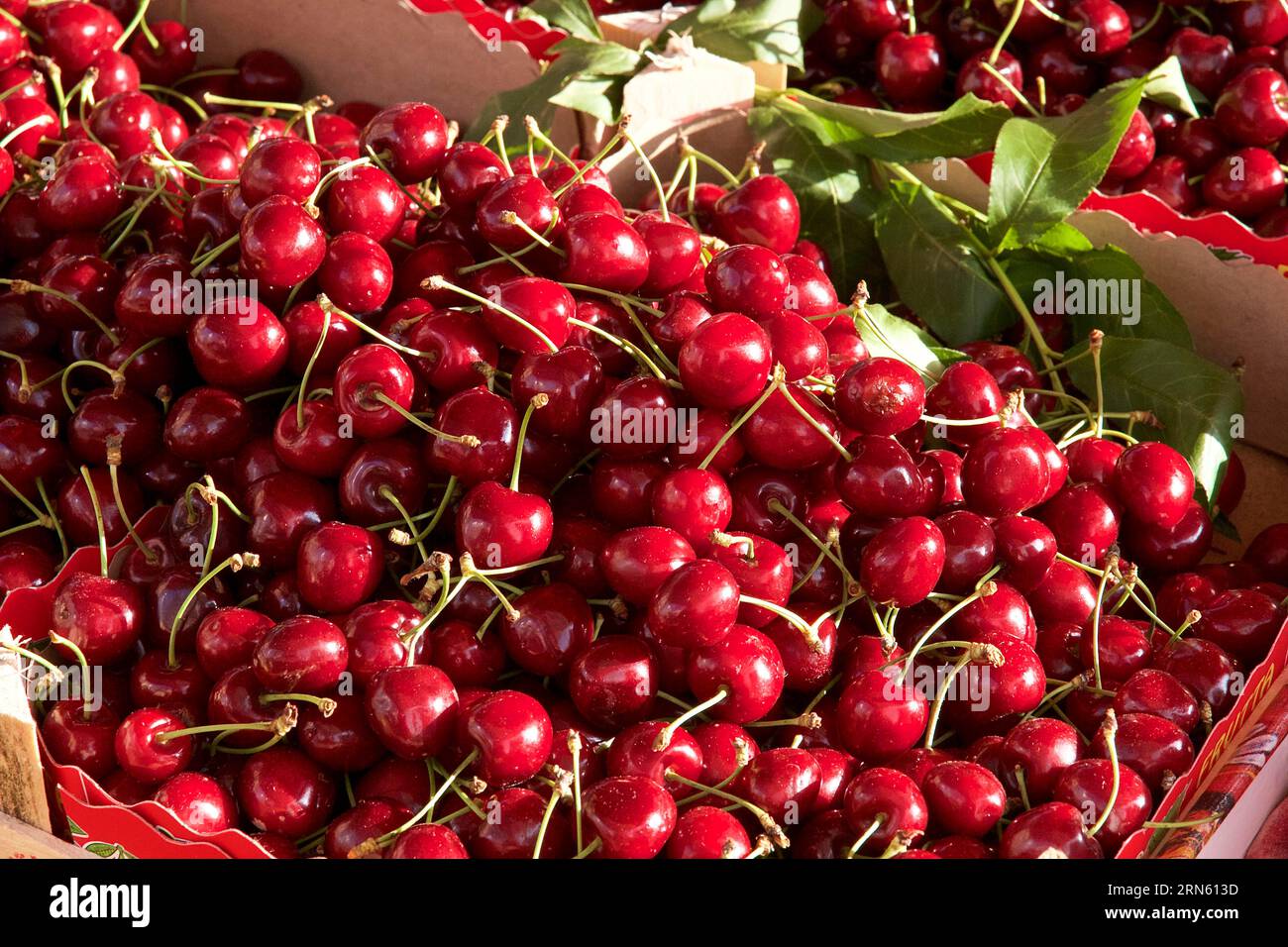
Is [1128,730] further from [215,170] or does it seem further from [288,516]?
[215,170]

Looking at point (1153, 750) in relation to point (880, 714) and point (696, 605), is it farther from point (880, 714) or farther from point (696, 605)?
point (696, 605)

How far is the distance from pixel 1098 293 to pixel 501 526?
99 cm

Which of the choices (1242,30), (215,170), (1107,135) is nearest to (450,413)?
(215,170)

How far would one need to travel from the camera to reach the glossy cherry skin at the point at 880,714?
110cm

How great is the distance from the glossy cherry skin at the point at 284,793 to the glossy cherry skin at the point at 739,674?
33 cm

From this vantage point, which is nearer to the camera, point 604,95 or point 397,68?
point 604,95

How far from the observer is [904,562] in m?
1.12

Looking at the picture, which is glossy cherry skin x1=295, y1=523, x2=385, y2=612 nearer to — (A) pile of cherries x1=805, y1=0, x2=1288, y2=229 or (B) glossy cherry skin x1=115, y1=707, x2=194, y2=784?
(B) glossy cherry skin x1=115, y1=707, x2=194, y2=784

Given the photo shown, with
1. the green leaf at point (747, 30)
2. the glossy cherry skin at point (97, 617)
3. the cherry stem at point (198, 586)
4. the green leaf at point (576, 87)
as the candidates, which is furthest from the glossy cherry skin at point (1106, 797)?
the green leaf at point (747, 30)

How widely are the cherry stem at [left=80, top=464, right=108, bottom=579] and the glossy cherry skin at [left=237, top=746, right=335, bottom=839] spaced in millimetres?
267

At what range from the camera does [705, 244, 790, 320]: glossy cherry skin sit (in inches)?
48.8

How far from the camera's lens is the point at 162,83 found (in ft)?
7.00

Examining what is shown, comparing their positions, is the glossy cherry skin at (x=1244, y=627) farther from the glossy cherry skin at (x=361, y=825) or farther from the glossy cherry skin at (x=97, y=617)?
the glossy cherry skin at (x=97, y=617)

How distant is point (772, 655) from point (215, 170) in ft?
2.88
